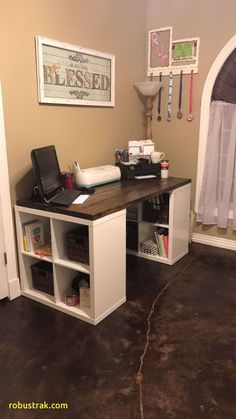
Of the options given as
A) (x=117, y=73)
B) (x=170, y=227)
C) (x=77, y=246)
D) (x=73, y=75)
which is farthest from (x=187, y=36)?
(x=77, y=246)

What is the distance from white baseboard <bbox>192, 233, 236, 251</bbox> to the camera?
3.53m

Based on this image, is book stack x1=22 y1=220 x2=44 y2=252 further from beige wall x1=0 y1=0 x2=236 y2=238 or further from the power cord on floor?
the power cord on floor

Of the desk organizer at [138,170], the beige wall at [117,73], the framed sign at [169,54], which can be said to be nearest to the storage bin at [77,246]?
the beige wall at [117,73]

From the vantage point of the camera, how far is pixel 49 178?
2.43 m

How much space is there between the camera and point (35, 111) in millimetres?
2553

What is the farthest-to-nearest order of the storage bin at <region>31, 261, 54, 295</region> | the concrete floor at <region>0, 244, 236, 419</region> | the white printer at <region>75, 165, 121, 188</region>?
the white printer at <region>75, 165, 121, 188</region> < the storage bin at <region>31, 261, 54, 295</region> < the concrete floor at <region>0, 244, 236, 419</region>

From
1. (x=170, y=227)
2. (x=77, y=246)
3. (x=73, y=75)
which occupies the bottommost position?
(x=170, y=227)

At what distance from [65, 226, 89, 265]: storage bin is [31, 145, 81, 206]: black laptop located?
241 millimetres

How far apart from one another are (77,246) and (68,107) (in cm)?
121

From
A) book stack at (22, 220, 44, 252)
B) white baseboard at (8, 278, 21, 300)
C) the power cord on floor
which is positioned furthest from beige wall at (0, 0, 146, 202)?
the power cord on floor

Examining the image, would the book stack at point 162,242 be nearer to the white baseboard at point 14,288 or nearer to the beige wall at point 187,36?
the beige wall at point 187,36

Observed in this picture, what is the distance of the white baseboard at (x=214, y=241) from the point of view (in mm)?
3531

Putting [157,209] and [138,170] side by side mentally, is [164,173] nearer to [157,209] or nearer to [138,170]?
[138,170]

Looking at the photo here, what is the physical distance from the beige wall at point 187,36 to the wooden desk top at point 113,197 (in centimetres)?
55
